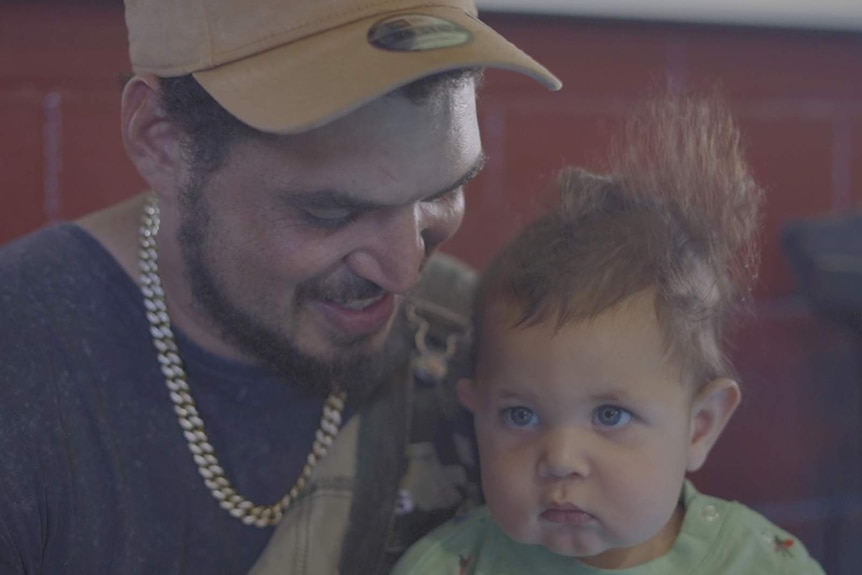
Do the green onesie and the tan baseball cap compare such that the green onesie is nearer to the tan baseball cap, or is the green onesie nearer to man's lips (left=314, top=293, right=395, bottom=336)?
man's lips (left=314, top=293, right=395, bottom=336)

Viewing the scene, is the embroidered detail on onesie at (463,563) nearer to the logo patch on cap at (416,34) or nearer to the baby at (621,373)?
the baby at (621,373)

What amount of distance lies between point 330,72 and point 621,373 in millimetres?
375

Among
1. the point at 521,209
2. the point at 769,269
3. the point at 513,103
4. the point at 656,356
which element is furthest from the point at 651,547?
the point at 769,269

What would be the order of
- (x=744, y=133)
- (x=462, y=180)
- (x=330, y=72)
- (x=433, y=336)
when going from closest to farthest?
(x=330, y=72) < (x=462, y=180) < (x=433, y=336) < (x=744, y=133)

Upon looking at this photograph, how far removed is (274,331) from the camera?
111cm

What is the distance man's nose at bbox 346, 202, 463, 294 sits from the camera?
3.42 ft

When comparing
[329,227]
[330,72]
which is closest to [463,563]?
[329,227]

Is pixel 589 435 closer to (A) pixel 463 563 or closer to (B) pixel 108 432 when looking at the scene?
(A) pixel 463 563

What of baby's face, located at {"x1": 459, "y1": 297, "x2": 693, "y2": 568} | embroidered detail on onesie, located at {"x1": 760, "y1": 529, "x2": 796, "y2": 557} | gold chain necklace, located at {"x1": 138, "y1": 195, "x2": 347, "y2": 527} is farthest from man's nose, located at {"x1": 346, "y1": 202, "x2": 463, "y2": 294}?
embroidered detail on onesie, located at {"x1": 760, "y1": 529, "x2": 796, "y2": 557}

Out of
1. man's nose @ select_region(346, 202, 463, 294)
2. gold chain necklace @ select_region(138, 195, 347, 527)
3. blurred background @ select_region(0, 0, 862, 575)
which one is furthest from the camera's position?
blurred background @ select_region(0, 0, 862, 575)

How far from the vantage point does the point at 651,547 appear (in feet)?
3.58

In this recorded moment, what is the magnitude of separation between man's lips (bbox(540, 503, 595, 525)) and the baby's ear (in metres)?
0.16

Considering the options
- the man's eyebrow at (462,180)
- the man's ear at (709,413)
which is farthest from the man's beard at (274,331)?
the man's ear at (709,413)

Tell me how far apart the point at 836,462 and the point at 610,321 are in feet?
3.67
